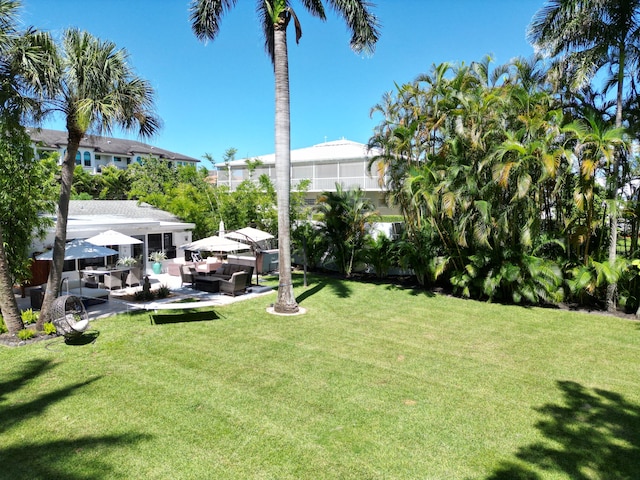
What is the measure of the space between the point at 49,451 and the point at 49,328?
5.18m

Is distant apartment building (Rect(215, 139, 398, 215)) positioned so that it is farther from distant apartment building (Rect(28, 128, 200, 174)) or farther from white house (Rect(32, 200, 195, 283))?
distant apartment building (Rect(28, 128, 200, 174))

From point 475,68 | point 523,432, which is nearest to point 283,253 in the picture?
point 523,432

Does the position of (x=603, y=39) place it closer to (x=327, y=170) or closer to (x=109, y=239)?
(x=109, y=239)

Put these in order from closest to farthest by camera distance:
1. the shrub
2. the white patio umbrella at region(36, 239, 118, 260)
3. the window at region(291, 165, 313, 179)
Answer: the white patio umbrella at region(36, 239, 118, 260) < the shrub < the window at region(291, 165, 313, 179)

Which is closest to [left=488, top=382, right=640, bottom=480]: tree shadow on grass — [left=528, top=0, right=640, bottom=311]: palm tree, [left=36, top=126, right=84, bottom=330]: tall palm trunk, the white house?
[left=528, top=0, right=640, bottom=311]: palm tree

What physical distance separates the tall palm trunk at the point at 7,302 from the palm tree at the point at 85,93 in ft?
1.62

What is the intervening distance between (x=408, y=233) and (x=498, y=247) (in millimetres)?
3784

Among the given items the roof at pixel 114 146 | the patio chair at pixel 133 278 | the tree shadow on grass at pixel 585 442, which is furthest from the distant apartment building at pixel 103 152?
the tree shadow on grass at pixel 585 442

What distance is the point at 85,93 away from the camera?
8.66 meters

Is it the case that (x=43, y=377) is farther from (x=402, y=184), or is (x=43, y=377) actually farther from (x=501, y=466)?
(x=402, y=184)

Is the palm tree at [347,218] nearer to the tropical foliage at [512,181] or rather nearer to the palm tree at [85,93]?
the tropical foliage at [512,181]

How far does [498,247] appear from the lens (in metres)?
12.6

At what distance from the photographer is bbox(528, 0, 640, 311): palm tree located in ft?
35.4

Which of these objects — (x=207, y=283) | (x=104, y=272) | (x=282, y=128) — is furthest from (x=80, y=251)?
(x=282, y=128)
